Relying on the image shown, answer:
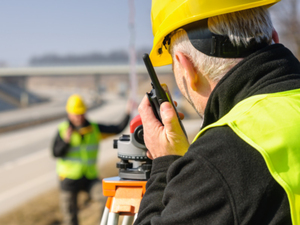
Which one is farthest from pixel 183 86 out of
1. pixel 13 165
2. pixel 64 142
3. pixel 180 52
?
pixel 13 165

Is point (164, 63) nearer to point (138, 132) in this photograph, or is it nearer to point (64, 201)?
point (138, 132)

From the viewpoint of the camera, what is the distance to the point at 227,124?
90 cm

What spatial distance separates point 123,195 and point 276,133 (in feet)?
3.04

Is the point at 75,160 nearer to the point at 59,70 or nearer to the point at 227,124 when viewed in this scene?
the point at 227,124

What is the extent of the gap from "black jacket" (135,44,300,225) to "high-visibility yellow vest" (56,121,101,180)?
437 centimetres

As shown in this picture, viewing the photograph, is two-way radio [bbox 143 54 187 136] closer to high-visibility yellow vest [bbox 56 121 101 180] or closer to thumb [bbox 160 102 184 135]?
thumb [bbox 160 102 184 135]

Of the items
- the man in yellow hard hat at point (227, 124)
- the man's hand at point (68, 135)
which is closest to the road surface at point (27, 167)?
the man's hand at point (68, 135)

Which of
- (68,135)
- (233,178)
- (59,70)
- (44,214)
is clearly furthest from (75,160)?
(59,70)

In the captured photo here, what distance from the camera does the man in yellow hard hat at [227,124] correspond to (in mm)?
843

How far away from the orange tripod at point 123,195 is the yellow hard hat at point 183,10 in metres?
0.63

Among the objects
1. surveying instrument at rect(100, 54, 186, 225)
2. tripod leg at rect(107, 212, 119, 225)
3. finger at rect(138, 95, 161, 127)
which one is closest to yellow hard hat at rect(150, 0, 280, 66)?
finger at rect(138, 95, 161, 127)

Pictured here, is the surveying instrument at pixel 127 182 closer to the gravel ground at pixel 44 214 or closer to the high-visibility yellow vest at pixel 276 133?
the high-visibility yellow vest at pixel 276 133

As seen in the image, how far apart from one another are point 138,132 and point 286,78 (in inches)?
26.1

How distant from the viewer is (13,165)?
11.7m
